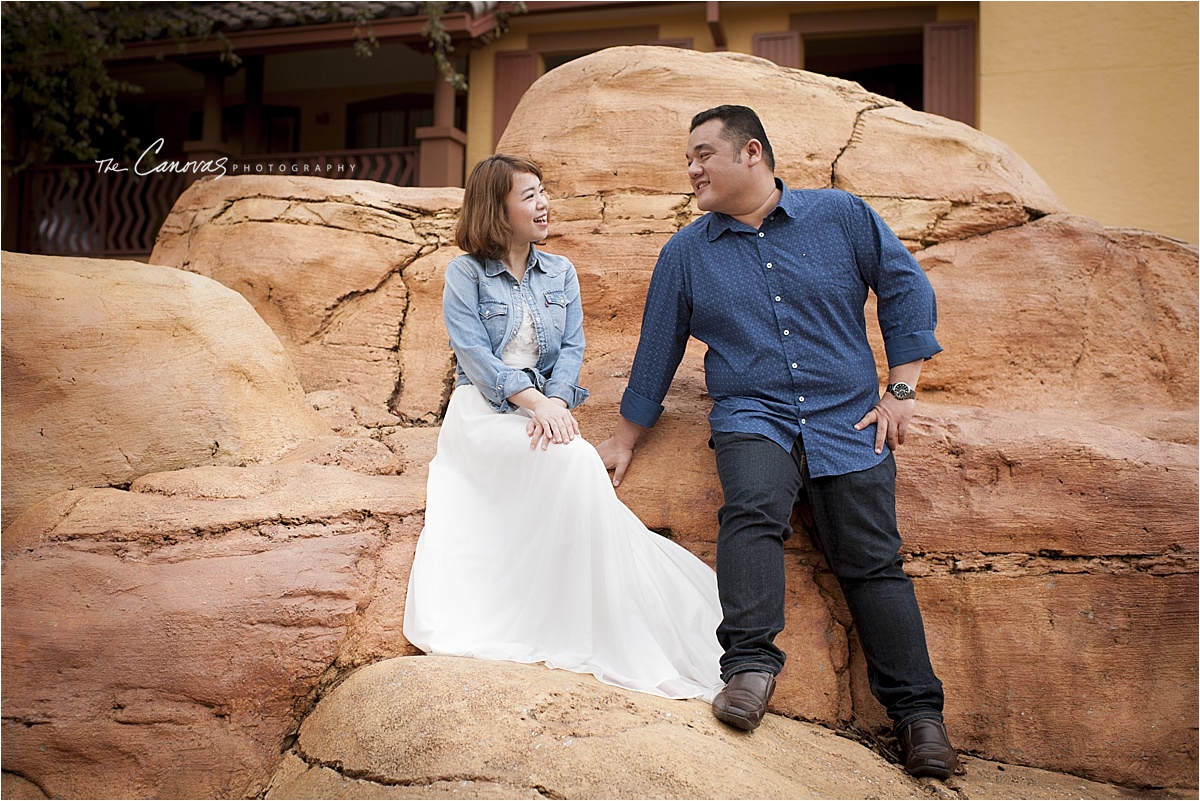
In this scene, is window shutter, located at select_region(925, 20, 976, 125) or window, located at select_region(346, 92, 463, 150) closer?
window shutter, located at select_region(925, 20, 976, 125)

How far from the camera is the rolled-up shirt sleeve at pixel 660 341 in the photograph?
3.85 metres

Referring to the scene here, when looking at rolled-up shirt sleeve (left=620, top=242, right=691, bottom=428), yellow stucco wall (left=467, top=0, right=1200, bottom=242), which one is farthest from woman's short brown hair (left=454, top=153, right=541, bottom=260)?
yellow stucco wall (left=467, top=0, right=1200, bottom=242)

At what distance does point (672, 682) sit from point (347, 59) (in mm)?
11031

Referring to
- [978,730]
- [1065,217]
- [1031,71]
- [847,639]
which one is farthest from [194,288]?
[1031,71]

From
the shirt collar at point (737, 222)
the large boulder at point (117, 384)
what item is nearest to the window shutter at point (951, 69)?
the shirt collar at point (737, 222)

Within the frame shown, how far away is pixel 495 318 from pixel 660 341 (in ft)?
2.08

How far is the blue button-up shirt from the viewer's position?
11.7 ft

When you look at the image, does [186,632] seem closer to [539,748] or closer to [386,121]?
[539,748]

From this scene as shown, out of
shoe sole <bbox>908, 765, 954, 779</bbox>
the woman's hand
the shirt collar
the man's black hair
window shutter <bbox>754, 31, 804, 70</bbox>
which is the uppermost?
window shutter <bbox>754, 31, 804, 70</bbox>

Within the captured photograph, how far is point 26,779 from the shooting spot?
10.8ft

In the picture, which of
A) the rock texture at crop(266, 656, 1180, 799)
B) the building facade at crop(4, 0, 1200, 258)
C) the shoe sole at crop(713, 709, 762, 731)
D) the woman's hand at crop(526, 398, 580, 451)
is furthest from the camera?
the building facade at crop(4, 0, 1200, 258)

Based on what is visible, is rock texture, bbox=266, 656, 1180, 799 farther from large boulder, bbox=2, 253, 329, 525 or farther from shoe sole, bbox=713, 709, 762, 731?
large boulder, bbox=2, 253, 329, 525

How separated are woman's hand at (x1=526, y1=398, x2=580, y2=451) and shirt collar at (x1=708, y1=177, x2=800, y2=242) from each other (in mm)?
881

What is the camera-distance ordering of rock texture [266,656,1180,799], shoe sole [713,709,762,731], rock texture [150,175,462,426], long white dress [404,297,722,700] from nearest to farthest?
rock texture [266,656,1180,799], shoe sole [713,709,762,731], long white dress [404,297,722,700], rock texture [150,175,462,426]
